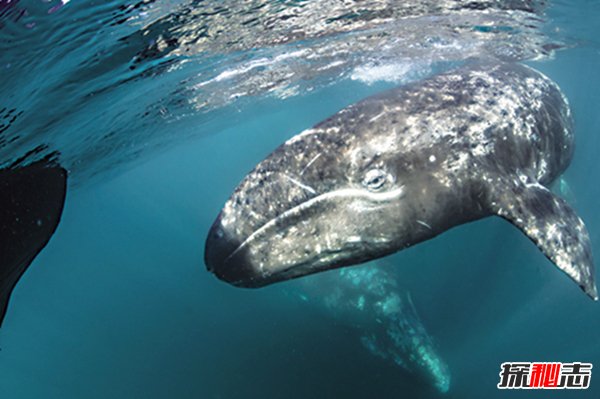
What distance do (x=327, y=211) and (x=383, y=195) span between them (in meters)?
0.62

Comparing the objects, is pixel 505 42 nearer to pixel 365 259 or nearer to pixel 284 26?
pixel 284 26

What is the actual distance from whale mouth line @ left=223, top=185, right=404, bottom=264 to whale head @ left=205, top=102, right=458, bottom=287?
0.01 meters

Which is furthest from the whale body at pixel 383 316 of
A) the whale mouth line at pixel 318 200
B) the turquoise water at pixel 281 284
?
the whale mouth line at pixel 318 200

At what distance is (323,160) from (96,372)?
35.3 metres

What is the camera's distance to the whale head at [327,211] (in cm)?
396

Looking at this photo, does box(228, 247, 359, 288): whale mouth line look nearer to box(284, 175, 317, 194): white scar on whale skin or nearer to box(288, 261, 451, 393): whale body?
box(284, 175, 317, 194): white scar on whale skin

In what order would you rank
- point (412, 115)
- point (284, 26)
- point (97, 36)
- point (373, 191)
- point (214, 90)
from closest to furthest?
point (373, 191)
point (412, 115)
point (97, 36)
point (284, 26)
point (214, 90)

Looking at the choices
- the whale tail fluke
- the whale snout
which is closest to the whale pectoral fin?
the whale snout

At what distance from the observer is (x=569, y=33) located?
631 inches

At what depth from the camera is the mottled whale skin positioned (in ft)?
12.8

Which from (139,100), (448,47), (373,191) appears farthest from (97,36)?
(448,47)

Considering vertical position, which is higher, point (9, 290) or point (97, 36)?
point (97, 36)

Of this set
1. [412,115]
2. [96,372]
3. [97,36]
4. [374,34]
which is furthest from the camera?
[96,372]

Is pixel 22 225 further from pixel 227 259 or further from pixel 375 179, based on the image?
pixel 375 179
